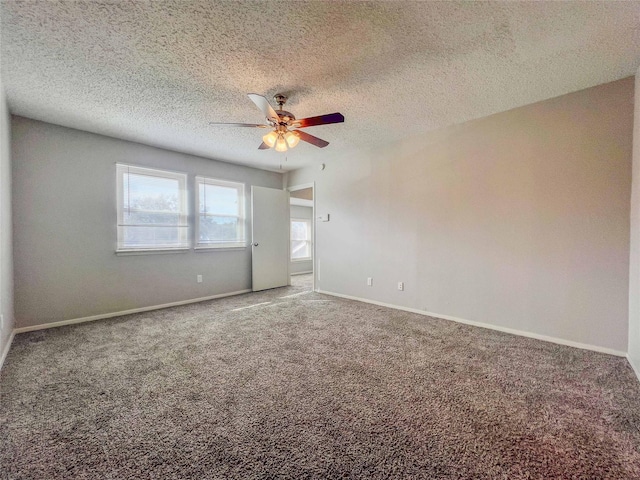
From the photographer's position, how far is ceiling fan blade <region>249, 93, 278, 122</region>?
2.10m

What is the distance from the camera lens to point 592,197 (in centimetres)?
258

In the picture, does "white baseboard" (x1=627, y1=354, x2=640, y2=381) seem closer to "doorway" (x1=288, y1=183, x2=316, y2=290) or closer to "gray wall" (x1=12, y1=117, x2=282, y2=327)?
"gray wall" (x1=12, y1=117, x2=282, y2=327)

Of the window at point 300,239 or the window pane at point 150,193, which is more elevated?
the window pane at point 150,193

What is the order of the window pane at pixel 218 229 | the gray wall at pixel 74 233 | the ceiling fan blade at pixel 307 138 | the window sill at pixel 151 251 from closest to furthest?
the ceiling fan blade at pixel 307 138
the gray wall at pixel 74 233
the window sill at pixel 151 251
the window pane at pixel 218 229

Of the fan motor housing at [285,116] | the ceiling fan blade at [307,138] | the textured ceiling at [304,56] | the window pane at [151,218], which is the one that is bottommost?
the window pane at [151,218]

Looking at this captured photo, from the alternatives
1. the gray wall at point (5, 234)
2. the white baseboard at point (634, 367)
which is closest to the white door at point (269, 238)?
the gray wall at point (5, 234)

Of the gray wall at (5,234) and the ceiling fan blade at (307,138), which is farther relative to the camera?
the ceiling fan blade at (307,138)

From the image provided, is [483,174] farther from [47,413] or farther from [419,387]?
[47,413]

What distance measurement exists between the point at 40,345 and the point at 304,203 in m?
5.88

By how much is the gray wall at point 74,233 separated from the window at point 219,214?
528 millimetres

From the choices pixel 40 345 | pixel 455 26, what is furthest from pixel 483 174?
pixel 40 345

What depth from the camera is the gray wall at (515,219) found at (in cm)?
252

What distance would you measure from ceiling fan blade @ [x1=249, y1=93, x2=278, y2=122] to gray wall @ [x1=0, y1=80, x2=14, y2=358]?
2.33 meters

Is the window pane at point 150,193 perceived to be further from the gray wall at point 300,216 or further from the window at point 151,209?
the gray wall at point 300,216
